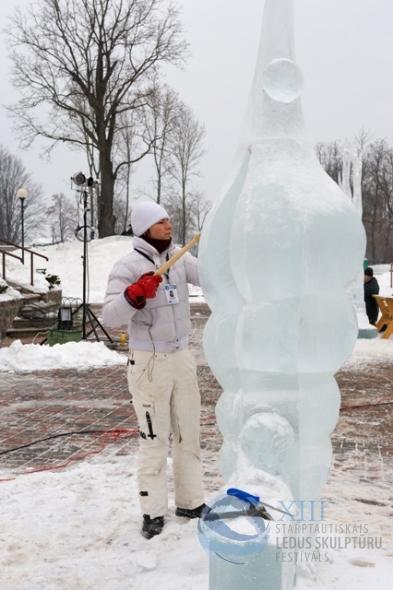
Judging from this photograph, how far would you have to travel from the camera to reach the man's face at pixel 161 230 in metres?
3.37

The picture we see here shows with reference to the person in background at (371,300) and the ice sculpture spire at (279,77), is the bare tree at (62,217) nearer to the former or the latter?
the person in background at (371,300)

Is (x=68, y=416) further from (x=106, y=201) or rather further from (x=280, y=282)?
(x=106, y=201)

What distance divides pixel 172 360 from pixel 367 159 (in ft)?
168

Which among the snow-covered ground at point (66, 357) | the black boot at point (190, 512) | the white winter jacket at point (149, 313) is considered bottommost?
the black boot at point (190, 512)

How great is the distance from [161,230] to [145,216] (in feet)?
0.37

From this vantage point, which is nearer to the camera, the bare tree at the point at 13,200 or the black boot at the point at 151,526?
the black boot at the point at 151,526

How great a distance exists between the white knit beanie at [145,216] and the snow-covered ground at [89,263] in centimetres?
1831

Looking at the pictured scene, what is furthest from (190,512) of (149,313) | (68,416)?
(68,416)

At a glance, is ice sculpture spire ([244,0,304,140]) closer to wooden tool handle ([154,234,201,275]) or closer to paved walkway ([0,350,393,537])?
wooden tool handle ([154,234,201,275])

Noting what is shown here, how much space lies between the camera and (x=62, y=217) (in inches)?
2689

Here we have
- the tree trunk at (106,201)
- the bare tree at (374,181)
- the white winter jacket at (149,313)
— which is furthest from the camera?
the bare tree at (374,181)

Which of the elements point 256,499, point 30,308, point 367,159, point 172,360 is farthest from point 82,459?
point 367,159

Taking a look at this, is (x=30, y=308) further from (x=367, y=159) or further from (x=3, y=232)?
(x=3, y=232)

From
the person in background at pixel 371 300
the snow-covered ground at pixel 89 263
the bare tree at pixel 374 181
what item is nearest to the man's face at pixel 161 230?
the person in background at pixel 371 300
